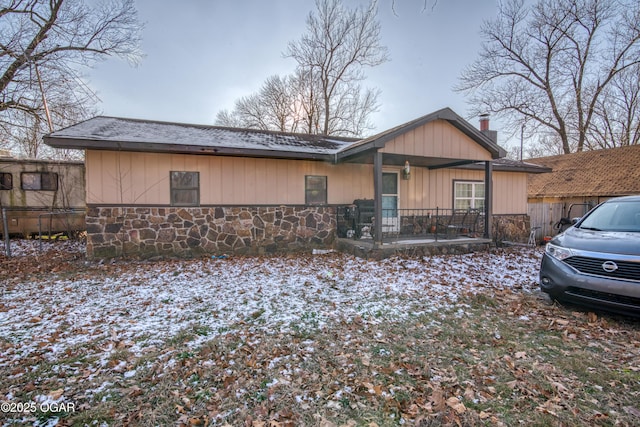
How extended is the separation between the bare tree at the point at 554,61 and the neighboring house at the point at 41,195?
23.2 m

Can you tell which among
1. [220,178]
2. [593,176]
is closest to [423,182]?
[220,178]

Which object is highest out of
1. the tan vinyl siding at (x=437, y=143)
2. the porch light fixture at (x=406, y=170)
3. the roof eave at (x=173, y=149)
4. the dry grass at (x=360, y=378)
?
the tan vinyl siding at (x=437, y=143)

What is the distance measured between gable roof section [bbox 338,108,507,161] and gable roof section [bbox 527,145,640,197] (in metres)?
9.29

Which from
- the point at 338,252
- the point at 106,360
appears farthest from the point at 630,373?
the point at 338,252

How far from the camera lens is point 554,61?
19.8 meters

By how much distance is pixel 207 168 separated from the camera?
8.03m

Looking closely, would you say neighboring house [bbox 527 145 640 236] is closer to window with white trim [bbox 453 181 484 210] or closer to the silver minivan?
window with white trim [bbox 453 181 484 210]

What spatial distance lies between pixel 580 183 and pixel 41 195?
23.0 meters

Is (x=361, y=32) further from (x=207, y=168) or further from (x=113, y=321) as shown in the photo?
(x=113, y=321)

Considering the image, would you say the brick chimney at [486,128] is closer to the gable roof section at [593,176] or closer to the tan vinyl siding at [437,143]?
the tan vinyl siding at [437,143]

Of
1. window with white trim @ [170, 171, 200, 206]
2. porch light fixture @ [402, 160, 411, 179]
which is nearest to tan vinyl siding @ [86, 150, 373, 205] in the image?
window with white trim @ [170, 171, 200, 206]

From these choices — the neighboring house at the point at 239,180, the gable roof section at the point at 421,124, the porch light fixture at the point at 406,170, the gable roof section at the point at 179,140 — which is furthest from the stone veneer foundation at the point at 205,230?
the porch light fixture at the point at 406,170

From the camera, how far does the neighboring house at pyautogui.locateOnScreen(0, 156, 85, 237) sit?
977 cm

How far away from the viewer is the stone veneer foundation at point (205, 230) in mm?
7344
